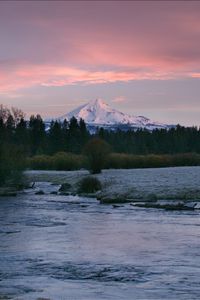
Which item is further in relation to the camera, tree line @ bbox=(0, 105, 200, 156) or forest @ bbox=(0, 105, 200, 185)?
tree line @ bbox=(0, 105, 200, 156)

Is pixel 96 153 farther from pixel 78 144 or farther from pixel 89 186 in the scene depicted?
pixel 78 144

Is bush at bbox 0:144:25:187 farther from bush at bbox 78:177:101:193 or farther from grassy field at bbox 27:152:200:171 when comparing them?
grassy field at bbox 27:152:200:171

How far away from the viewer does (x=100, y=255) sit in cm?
2212

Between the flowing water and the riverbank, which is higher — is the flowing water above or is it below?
below

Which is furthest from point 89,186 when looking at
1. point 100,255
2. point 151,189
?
point 100,255

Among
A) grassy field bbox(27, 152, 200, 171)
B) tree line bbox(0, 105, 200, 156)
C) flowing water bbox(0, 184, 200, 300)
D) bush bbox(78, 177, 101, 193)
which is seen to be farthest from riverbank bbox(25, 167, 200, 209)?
tree line bbox(0, 105, 200, 156)


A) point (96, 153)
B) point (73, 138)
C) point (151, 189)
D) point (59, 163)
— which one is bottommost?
point (151, 189)

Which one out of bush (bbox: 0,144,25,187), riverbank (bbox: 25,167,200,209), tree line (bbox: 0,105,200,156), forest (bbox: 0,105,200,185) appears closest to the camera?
riverbank (bbox: 25,167,200,209)

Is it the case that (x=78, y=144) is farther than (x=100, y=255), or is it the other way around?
(x=78, y=144)

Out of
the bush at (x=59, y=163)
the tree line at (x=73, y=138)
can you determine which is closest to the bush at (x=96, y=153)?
the bush at (x=59, y=163)

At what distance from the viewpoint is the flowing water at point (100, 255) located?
16.3 meters

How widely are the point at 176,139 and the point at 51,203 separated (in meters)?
102

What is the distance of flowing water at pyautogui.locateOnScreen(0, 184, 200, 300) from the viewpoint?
53.6 ft

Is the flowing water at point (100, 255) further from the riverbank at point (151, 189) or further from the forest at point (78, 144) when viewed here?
the forest at point (78, 144)
